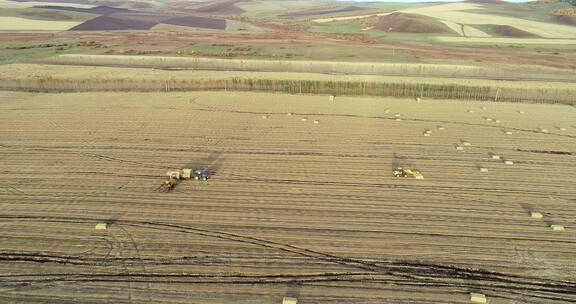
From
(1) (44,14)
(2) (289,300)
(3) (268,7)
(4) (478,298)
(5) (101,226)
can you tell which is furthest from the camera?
(3) (268,7)

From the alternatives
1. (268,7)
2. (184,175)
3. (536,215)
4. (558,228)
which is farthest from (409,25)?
(268,7)

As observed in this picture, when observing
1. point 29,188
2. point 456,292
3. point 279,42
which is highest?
point 279,42

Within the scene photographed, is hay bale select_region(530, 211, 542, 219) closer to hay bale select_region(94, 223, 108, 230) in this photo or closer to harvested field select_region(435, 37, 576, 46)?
hay bale select_region(94, 223, 108, 230)

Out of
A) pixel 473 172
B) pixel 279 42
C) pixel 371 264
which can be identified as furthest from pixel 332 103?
pixel 279 42

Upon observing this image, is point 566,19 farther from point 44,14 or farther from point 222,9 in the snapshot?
point 44,14

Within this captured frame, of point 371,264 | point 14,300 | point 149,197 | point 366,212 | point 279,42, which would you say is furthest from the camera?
point 279,42

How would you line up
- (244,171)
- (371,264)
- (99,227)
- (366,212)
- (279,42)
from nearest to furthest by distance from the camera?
(371,264) < (99,227) < (366,212) < (244,171) < (279,42)

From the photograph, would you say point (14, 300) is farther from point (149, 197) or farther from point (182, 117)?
point (182, 117)
